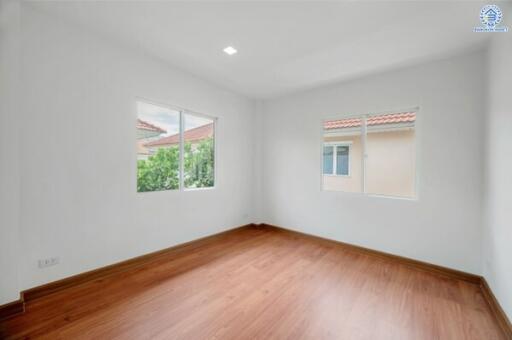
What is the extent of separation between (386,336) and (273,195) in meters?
3.13

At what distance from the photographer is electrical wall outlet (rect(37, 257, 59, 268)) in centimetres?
216

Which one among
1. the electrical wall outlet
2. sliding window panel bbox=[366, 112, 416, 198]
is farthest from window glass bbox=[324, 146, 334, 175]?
the electrical wall outlet

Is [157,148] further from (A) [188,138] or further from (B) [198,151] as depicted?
(B) [198,151]

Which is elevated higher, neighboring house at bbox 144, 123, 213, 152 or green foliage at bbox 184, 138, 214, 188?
neighboring house at bbox 144, 123, 213, 152

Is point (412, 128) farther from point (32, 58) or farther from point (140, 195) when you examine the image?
point (32, 58)

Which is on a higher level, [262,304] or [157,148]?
[157,148]

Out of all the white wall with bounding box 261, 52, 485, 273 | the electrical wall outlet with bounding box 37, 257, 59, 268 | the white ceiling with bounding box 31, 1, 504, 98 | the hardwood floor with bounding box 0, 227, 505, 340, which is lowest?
the hardwood floor with bounding box 0, 227, 505, 340

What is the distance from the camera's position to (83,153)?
2428 mm

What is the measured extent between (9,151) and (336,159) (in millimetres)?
4206

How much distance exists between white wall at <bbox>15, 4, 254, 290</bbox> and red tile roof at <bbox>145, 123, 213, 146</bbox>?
458 mm

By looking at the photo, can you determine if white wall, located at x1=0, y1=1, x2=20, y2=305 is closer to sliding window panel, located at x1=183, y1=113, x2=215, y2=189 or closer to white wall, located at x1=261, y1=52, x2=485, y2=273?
sliding window panel, located at x1=183, y1=113, x2=215, y2=189

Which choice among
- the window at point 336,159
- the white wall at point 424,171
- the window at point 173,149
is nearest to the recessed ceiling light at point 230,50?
the window at point 173,149

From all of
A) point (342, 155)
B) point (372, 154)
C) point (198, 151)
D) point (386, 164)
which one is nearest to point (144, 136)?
point (198, 151)

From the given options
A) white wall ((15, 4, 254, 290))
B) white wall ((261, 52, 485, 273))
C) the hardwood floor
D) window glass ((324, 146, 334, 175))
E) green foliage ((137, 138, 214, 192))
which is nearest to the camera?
the hardwood floor
